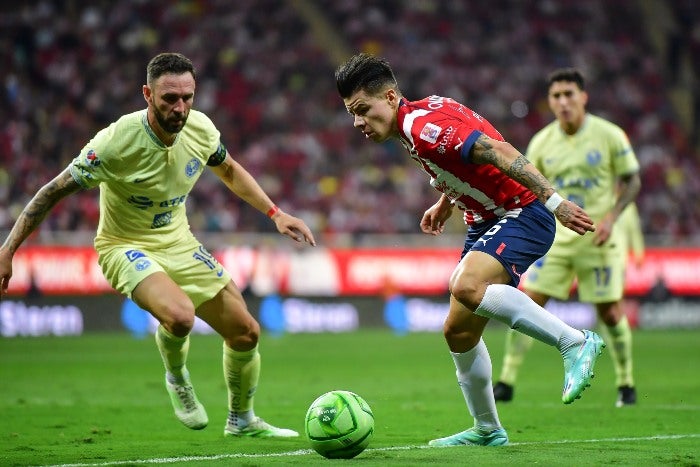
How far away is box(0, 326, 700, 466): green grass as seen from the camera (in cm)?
637

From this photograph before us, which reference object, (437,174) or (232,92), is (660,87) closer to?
(232,92)

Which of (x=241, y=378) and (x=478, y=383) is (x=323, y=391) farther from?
(x=478, y=383)

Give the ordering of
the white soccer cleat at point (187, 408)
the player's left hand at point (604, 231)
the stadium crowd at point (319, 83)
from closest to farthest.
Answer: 1. the white soccer cleat at point (187, 408)
2. the player's left hand at point (604, 231)
3. the stadium crowd at point (319, 83)

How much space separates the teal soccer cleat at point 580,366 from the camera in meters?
5.95

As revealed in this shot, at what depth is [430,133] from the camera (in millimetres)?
6133

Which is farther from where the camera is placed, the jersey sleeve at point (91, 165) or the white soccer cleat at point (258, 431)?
the white soccer cleat at point (258, 431)

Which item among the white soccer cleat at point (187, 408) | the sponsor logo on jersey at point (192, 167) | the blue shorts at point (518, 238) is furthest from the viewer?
the sponsor logo on jersey at point (192, 167)

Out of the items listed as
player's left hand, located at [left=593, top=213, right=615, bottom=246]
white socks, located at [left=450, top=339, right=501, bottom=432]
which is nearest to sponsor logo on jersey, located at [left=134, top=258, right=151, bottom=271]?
white socks, located at [left=450, top=339, right=501, bottom=432]

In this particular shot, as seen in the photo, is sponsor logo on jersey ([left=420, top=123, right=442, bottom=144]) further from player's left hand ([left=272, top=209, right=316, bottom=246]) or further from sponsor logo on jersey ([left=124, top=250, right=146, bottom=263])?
sponsor logo on jersey ([left=124, top=250, right=146, bottom=263])

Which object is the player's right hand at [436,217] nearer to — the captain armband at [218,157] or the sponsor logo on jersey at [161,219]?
the captain armband at [218,157]

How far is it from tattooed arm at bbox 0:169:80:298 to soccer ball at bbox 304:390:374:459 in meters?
2.06

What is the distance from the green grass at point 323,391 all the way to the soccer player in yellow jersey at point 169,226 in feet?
1.70

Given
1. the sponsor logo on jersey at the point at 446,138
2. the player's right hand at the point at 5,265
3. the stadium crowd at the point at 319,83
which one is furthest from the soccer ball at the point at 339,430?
the stadium crowd at the point at 319,83

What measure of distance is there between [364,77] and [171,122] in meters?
1.30
